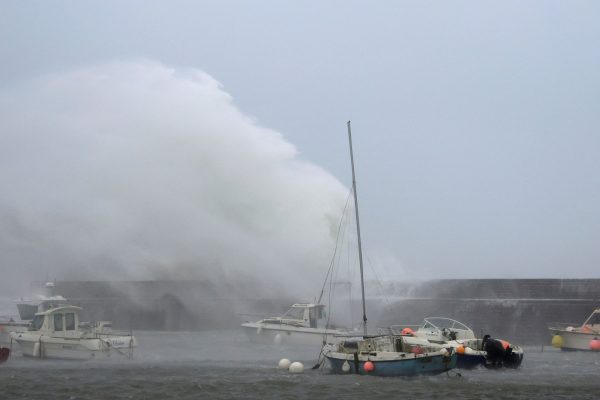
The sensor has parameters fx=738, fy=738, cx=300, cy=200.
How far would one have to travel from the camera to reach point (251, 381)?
76.8 feet

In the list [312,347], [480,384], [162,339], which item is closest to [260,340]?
[312,347]

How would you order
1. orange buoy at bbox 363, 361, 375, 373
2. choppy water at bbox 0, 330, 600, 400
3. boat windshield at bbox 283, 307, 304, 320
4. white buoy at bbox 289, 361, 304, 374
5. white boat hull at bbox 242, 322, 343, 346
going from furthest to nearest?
boat windshield at bbox 283, 307, 304, 320
white boat hull at bbox 242, 322, 343, 346
white buoy at bbox 289, 361, 304, 374
orange buoy at bbox 363, 361, 375, 373
choppy water at bbox 0, 330, 600, 400

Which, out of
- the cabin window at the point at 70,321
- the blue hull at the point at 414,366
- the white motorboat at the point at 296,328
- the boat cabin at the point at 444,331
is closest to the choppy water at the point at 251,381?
the blue hull at the point at 414,366

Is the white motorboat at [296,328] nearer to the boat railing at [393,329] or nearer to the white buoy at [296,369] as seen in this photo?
the boat railing at [393,329]

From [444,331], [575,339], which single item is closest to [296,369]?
[444,331]

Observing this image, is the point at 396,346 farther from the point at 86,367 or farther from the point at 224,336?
the point at 224,336

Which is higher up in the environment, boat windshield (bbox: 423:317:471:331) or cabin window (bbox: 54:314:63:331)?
cabin window (bbox: 54:314:63:331)

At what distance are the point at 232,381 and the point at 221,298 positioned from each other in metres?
25.8

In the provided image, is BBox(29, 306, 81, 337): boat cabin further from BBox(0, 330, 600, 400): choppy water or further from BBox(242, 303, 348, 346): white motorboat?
BBox(242, 303, 348, 346): white motorboat

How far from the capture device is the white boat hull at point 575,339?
3275 cm

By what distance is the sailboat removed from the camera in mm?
24156

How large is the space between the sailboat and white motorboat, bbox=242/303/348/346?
8.51 metres

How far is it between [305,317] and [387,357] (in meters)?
13.1

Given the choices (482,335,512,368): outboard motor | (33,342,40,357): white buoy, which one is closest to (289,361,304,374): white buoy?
(482,335,512,368): outboard motor
